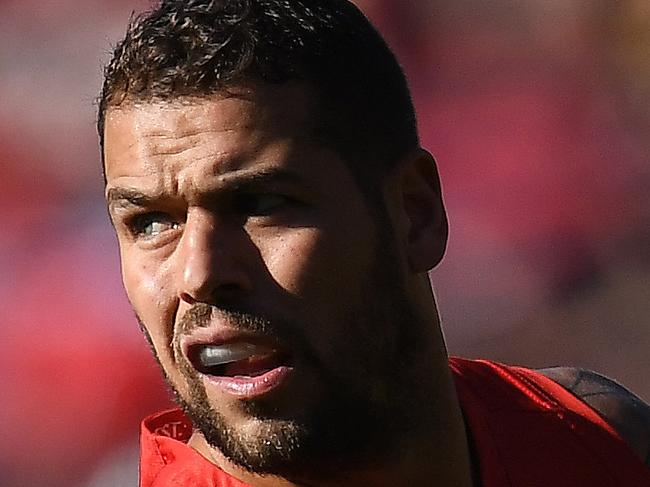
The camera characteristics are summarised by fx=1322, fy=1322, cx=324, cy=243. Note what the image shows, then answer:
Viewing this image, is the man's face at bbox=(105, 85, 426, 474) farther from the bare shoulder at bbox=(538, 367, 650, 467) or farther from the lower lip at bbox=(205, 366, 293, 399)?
the bare shoulder at bbox=(538, 367, 650, 467)

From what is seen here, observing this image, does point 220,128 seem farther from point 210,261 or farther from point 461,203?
point 461,203

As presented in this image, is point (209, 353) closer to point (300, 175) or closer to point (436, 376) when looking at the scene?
point (300, 175)

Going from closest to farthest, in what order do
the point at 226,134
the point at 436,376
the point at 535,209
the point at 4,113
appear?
the point at 226,134 < the point at 436,376 < the point at 4,113 < the point at 535,209

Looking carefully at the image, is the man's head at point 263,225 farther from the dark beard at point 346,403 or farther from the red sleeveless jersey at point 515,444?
the red sleeveless jersey at point 515,444

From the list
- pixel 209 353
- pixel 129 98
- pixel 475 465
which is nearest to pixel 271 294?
pixel 209 353

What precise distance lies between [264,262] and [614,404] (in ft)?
2.17

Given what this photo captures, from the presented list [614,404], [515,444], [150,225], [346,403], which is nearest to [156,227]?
[150,225]

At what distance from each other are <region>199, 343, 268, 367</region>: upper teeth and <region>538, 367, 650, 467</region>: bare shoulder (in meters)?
0.60

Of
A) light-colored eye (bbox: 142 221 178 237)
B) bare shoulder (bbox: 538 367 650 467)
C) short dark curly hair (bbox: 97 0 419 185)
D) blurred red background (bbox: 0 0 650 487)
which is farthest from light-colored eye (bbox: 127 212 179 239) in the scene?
blurred red background (bbox: 0 0 650 487)

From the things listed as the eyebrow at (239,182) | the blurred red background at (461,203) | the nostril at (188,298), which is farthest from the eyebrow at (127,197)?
the blurred red background at (461,203)

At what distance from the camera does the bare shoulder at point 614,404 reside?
171cm

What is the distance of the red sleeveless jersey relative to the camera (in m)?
1.50

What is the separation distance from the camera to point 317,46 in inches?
55.9

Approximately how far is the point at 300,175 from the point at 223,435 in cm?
28
